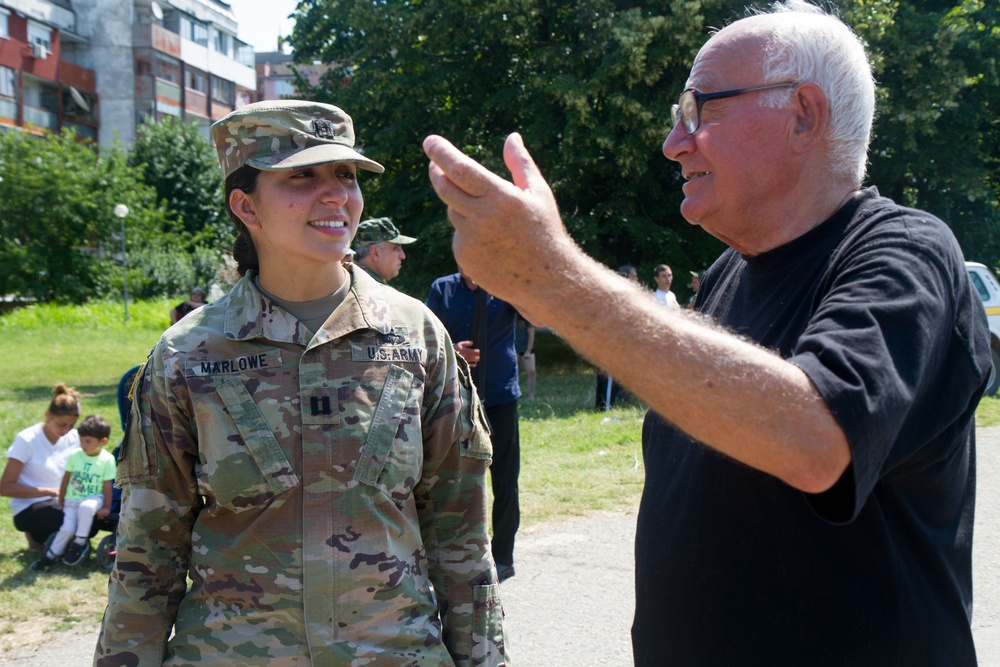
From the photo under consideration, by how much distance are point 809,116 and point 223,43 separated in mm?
64096

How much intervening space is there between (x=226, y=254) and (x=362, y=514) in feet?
3.89

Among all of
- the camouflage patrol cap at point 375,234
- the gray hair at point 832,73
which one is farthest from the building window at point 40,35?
the gray hair at point 832,73

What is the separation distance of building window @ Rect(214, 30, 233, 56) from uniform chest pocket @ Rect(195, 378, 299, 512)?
204 feet

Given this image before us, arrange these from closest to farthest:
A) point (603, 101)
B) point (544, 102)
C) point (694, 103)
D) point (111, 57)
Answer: point (694, 103)
point (603, 101)
point (544, 102)
point (111, 57)

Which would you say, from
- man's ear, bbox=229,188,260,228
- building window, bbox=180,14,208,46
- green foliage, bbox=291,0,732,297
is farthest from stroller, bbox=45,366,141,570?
building window, bbox=180,14,208,46

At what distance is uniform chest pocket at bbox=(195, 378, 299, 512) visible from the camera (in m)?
2.20

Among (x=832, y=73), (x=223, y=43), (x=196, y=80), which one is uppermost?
(x=223, y=43)

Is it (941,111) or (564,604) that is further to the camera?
(941,111)

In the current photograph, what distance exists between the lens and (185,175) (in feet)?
129

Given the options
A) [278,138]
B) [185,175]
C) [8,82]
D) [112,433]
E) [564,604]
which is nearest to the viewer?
[278,138]

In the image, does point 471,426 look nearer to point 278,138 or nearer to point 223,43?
point 278,138

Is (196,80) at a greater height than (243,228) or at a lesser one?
greater

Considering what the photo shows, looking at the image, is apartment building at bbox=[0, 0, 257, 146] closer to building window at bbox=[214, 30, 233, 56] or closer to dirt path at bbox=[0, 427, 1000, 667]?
building window at bbox=[214, 30, 233, 56]

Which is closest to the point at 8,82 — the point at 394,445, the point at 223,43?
the point at 223,43
